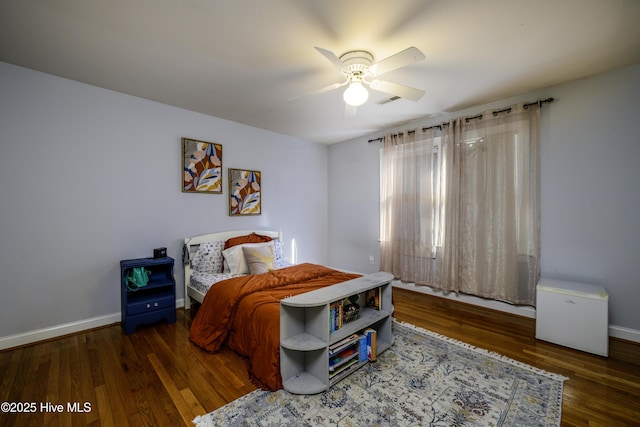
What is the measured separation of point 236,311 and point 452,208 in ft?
9.91

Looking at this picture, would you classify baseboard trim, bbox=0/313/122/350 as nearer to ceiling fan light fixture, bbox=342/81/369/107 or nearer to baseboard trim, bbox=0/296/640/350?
baseboard trim, bbox=0/296/640/350

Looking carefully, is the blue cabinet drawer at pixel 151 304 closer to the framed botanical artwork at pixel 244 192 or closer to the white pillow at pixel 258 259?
the white pillow at pixel 258 259

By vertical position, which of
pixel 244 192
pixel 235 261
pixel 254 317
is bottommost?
pixel 254 317

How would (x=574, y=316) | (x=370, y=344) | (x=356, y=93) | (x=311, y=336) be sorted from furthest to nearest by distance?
(x=574, y=316) < (x=370, y=344) < (x=356, y=93) < (x=311, y=336)

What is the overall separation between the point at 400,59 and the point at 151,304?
3367mm

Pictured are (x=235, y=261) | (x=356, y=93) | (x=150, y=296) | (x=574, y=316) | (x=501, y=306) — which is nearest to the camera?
(x=356, y=93)

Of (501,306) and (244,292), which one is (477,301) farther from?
(244,292)

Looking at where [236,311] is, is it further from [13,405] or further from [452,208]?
[452,208]

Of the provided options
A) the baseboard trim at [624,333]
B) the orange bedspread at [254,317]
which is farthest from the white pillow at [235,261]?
the baseboard trim at [624,333]

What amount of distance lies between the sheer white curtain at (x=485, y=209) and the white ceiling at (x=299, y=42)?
0.48 meters

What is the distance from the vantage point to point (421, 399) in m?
1.78

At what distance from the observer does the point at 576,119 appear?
108 inches

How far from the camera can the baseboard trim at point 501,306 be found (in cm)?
249

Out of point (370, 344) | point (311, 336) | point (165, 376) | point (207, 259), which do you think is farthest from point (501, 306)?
point (207, 259)
